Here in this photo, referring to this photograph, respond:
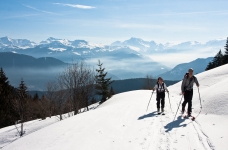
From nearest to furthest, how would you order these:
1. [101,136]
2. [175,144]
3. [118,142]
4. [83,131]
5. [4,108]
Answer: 1. [175,144]
2. [118,142]
3. [101,136]
4. [83,131]
5. [4,108]

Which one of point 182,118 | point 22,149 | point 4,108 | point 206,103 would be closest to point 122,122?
point 182,118

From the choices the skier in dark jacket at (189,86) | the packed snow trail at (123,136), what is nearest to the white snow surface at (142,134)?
the packed snow trail at (123,136)

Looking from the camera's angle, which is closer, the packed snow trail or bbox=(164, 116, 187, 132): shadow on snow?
the packed snow trail

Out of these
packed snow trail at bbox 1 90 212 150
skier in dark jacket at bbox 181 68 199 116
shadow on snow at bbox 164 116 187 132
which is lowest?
packed snow trail at bbox 1 90 212 150

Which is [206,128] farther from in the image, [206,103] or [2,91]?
[2,91]

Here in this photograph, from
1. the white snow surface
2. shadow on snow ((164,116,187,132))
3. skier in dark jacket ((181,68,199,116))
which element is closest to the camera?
the white snow surface

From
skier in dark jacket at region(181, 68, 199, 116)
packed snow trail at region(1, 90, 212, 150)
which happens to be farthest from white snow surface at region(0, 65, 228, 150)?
skier in dark jacket at region(181, 68, 199, 116)

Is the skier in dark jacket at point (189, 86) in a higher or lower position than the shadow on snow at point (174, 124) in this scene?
higher

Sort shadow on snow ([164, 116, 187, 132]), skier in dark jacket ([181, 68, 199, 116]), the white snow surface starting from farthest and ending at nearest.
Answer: skier in dark jacket ([181, 68, 199, 116]) → shadow on snow ([164, 116, 187, 132]) → the white snow surface

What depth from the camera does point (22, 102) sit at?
27484 mm

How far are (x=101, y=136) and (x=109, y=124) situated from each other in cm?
175

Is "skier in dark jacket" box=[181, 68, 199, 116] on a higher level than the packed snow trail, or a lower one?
higher

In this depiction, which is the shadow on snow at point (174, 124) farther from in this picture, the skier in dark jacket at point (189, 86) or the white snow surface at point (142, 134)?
the skier in dark jacket at point (189, 86)

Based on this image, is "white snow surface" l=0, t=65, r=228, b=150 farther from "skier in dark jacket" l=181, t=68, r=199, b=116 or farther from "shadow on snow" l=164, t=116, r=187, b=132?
"skier in dark jacket" l=181, t=68, r=199, b=116
